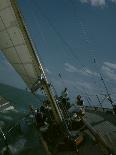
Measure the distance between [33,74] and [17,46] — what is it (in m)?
1.75

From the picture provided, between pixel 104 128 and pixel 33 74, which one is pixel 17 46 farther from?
pixel 104 128

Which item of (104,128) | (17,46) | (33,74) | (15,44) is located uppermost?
(15,44)

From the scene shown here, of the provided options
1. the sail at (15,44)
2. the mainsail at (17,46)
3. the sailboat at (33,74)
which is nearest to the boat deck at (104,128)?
the sailboat at (33,74)

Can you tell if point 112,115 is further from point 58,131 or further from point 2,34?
point 2,34

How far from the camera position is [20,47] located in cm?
1315

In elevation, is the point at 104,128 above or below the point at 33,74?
below

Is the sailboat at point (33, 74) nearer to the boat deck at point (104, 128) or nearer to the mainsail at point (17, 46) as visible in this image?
the mainsail at point (17, 46)

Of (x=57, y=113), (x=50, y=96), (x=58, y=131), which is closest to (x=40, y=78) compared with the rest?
(x=50, y=96)

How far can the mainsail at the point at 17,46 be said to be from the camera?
11.6 meters

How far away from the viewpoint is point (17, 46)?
13312 mm

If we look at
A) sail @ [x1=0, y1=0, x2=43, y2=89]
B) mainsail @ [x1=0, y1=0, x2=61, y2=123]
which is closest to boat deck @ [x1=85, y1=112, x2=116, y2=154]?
mainsail @ [x1=0, y1=0, x2=61, y2=123]

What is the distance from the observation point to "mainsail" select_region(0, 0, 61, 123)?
38.1 feet

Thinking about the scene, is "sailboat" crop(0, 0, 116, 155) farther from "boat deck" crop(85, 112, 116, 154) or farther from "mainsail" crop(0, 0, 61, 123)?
"boat deck" crop(85, 112, 116, 154)

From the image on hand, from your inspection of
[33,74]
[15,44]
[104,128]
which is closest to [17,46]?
[15,44]
